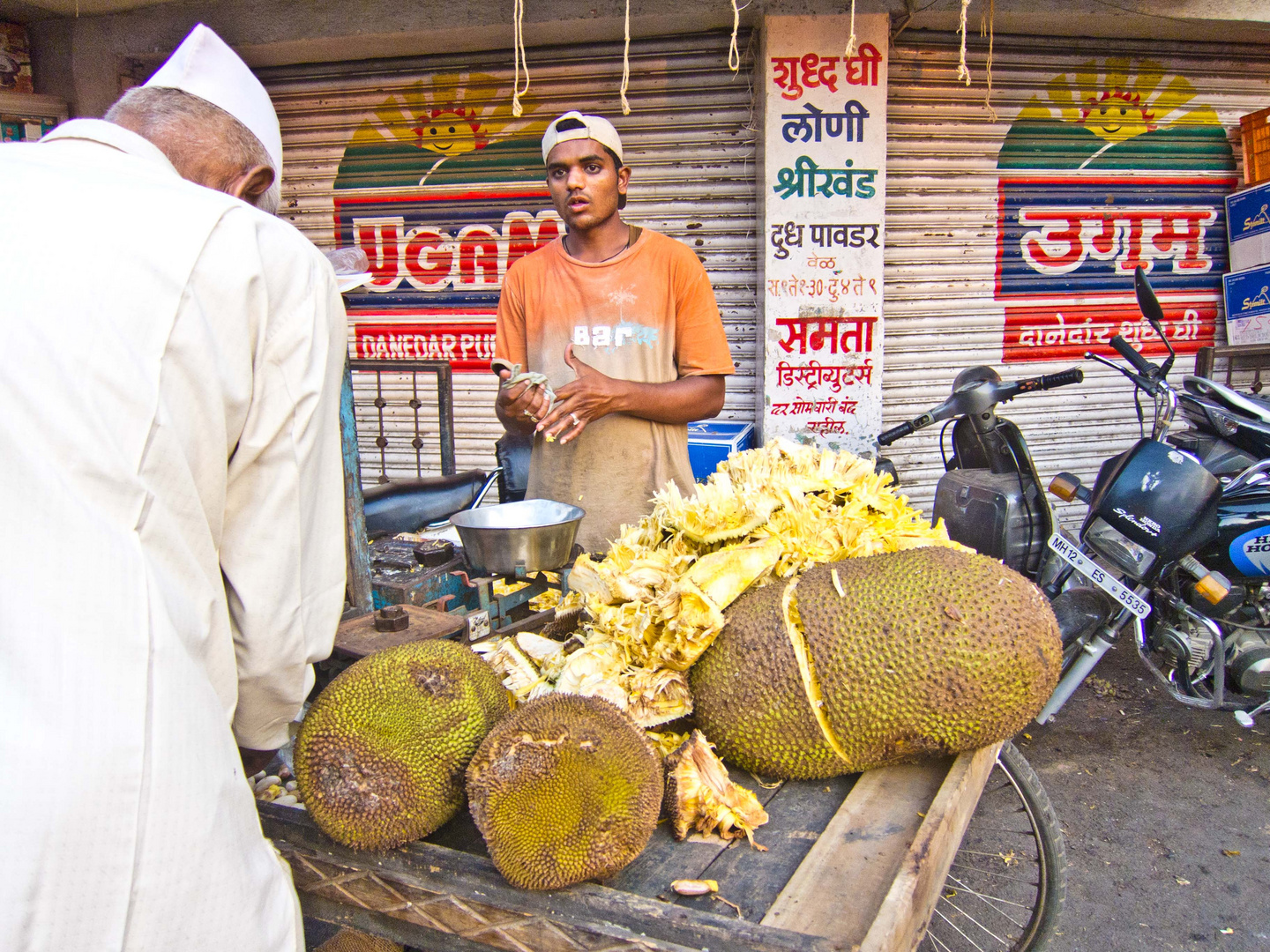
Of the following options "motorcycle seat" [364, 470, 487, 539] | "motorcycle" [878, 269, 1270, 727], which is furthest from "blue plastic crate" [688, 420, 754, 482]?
"motorcycle" [878, 269, 1270, 727]

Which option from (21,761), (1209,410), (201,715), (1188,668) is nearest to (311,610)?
(201,715)

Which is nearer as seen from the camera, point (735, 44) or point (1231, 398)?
point (1231, 398)

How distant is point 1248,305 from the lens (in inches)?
196

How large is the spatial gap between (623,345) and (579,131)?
26.5 inches

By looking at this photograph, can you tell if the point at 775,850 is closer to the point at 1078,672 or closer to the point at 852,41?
the point at 1078,672

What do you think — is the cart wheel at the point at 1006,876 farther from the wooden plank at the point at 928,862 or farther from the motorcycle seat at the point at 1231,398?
the motorcycle seat at the point at 1231,398

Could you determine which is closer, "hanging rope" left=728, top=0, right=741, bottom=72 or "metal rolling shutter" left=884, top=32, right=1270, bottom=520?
"hanging rope" left=728, top=0, right=741, bottom=72

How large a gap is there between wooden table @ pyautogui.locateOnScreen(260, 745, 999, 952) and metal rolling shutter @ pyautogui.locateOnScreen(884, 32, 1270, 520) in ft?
13.7

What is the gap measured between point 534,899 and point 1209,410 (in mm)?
3183

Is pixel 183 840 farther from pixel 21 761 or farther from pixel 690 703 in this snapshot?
pixel 690 703

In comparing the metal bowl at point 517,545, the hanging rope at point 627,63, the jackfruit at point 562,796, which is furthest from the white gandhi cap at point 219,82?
the hanging rope at point 627,63

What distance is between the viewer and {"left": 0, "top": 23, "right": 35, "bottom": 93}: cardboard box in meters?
4.79

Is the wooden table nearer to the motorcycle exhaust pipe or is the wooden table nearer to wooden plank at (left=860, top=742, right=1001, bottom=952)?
wooden plank at (left=860, top=742, right=1001, bottom=952)

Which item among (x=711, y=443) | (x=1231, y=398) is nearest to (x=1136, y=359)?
(x=1231, y=398)
